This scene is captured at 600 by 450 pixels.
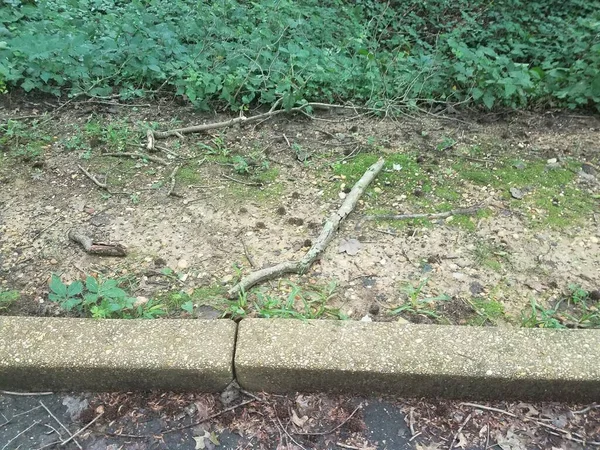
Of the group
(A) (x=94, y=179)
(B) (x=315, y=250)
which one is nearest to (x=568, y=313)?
(B) (x=315, y=250)

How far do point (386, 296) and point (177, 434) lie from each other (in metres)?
1.18

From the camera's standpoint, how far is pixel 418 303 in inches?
95.6

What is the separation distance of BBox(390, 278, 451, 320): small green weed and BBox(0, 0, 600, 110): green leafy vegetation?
1926 millimetres

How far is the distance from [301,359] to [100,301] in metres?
1.09

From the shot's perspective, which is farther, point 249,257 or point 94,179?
point 94,179

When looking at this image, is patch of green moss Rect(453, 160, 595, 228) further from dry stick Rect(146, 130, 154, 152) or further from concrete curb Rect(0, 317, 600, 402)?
dry stick Rect(146, 130, 154, 152)

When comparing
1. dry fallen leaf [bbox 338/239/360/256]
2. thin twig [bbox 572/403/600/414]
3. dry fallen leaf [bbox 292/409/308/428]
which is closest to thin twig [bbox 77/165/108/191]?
dry fallen leaf [bbox 338/239/360/256]

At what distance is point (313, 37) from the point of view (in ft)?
15.1

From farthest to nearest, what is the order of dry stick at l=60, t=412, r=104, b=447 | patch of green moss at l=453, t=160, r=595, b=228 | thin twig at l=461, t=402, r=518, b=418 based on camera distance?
patch of green moss at l=453, t=160, r=595, b=228 → thin twig at l=461, t=402, r=518, b=418 → dry stick at l=60, t=412, r=104, b=447

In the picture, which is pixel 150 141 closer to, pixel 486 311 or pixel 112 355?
pixel 112 355

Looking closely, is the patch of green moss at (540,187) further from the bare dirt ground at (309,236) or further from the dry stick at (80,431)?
the dry stick at (80,431)

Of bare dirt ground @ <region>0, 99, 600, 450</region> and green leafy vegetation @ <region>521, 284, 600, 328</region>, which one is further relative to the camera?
green leafy vegetation @ <region>521, 284, 600, 328</region>

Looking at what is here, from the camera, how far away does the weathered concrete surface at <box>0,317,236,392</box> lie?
1970 mm

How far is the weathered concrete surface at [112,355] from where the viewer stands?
1970 millimetres
